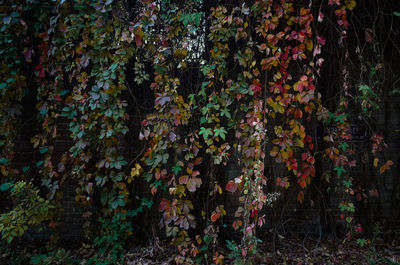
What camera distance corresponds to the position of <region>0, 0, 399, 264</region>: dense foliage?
2463mm

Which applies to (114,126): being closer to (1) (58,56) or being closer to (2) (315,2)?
(1) (58,56)

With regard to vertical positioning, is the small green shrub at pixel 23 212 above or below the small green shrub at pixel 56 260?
above

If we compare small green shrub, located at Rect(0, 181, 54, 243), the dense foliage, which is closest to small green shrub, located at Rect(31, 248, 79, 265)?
the dense foliage

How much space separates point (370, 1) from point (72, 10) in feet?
11.8

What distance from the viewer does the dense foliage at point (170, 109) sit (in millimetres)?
2463

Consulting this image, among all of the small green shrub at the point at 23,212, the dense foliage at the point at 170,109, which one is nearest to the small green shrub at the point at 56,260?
the dense foliage at the point at 170,109

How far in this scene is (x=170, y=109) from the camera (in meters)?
2.40

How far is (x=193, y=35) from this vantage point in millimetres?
3316

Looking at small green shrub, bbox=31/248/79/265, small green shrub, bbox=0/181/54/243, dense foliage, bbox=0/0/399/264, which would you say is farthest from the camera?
small green shrub, bbox=31/248/79/265

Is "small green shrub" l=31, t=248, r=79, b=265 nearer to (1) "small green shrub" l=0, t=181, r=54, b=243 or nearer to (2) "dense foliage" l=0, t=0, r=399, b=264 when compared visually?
(2) "dense foliage" l=0, t=0, r=399, b=264

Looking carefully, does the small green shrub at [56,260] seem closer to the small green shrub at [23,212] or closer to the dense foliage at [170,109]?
the dense foliage at [170,109]

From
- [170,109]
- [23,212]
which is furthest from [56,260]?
[170,109]

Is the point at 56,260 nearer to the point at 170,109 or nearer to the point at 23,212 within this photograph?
the point at 23,212

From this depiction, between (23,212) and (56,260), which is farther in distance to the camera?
(56,260)
